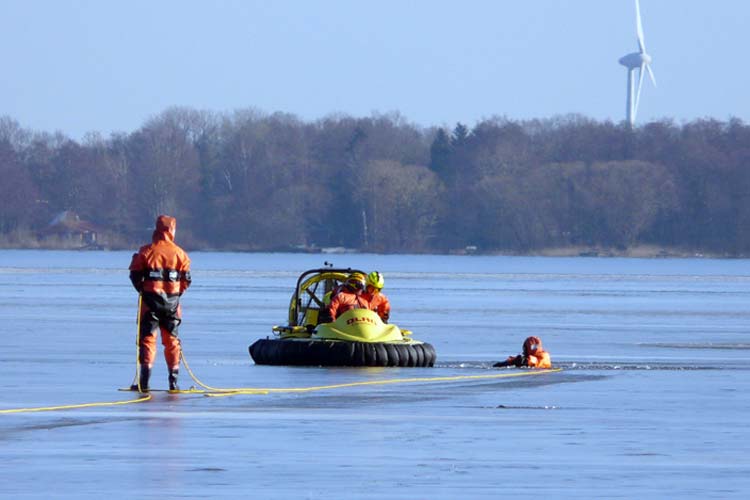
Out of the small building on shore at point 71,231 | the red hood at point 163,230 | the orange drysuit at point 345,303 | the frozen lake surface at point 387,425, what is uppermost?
the small building on shore at point 71,231

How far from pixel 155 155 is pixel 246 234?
31.2ft

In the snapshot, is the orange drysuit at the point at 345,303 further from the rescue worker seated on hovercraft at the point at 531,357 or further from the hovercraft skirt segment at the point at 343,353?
the rescue worker seated on hovercraft at the point at 531,357

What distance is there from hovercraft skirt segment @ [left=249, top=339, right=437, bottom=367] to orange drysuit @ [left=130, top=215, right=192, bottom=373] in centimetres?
559

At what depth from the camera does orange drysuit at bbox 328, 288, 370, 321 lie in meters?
26.3

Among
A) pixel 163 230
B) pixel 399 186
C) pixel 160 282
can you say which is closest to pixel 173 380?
pixel 160 282

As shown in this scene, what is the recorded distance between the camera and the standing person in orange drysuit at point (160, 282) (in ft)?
65.9

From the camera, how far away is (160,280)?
792 inches

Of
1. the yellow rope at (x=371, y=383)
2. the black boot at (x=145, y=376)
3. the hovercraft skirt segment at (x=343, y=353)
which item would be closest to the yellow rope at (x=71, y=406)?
the black boot at (x=145, y=376)

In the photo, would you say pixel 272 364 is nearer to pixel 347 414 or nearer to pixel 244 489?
pixel 347 414

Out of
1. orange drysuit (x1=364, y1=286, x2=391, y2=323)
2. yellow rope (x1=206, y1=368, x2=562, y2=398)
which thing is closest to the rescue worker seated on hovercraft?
yellow rope (x1=206, y1=368, x2=562, y2=398)

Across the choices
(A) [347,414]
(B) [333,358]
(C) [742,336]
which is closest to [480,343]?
(C) [742,336]

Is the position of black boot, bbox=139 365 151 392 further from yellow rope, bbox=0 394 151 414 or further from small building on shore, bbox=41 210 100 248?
small building on shore, bbox=41 210 100 248

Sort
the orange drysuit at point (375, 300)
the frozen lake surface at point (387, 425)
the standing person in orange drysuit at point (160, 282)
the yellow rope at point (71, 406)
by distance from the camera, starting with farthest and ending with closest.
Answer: the orange drysuit at point (375, 300) < the standing person in orange drysuit at point (160, 282) < the yellow rope at point (71, 406) < the frozen lake surface at point (387, 425)

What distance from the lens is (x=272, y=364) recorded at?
26.4 metres
